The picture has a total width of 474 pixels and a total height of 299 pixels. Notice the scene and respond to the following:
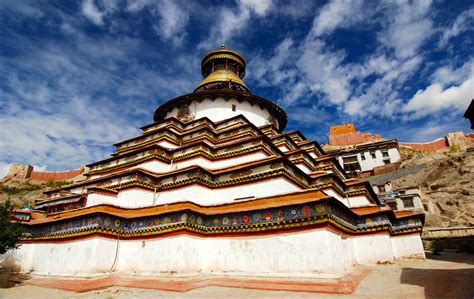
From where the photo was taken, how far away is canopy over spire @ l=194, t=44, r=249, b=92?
2125 cm

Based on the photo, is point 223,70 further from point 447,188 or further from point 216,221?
point 447,188

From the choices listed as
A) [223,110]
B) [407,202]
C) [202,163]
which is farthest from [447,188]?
[202,163]

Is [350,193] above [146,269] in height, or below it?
above

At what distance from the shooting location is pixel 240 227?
8.14m

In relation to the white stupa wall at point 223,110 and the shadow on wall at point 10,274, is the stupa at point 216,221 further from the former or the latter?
the white stupa wall at point 223,110

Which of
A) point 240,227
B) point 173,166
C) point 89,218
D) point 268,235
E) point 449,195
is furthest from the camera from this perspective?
point 449,195

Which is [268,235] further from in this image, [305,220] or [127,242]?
[127,242]

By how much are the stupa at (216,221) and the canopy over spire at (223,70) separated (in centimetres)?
795

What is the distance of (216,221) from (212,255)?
3.39ft

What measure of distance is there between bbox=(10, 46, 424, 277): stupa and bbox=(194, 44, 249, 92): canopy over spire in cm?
795

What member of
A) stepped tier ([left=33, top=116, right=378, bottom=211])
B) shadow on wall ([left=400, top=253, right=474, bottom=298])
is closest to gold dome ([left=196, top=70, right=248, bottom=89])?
stepped tier ([left=33, top=116, right=378, bottom=211])

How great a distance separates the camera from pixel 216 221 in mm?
8680

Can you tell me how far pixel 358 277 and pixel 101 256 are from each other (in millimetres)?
7545

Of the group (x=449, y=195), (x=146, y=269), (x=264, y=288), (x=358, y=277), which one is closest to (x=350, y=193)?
(x=358, y=277)
